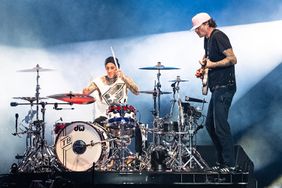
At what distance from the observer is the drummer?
9750 mm

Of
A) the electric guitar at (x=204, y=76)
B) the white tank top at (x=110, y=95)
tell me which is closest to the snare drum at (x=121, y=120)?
the white tank top at (x=110, y=95)

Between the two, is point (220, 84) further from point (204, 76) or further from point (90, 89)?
point (90, 89)

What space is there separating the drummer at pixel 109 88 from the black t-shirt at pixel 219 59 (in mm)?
2367

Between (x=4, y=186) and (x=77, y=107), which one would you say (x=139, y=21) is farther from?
(x=4, y=186)

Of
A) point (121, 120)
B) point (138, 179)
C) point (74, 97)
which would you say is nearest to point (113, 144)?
point (121, 120)

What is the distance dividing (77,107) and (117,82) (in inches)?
47.5

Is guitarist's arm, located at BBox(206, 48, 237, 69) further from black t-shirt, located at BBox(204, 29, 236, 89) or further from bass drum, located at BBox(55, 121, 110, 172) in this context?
bass drum, located at BBox(55, 121, 110, 172)

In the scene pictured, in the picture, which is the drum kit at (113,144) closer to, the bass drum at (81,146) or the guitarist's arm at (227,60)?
the bass drum at (81,146)

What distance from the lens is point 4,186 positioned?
7062 millimetres

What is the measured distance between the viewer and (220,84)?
7422 mm

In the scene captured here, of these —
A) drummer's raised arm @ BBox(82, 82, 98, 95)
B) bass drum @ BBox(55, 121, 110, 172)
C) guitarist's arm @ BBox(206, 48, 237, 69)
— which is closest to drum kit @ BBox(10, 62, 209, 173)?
bass drum @ BBox(55, 121, 110, 172)

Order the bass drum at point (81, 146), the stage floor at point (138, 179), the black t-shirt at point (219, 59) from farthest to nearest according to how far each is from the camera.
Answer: the bass drum at point (81, 146) < the black t-shirt at point (219, 59) < the stage floor at point (138, 179)

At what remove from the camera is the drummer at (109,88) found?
975 cm

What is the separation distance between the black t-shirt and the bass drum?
1821mm
